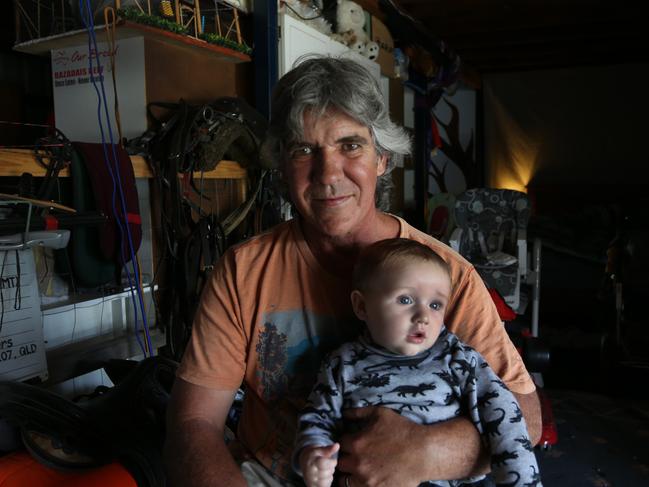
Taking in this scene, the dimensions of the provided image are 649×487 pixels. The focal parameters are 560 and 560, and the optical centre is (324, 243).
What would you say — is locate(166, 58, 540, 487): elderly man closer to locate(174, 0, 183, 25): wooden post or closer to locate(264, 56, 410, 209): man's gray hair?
locate(264, 56, 410, 209): man's gray hair

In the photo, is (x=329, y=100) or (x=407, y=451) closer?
(x=407, y=451)

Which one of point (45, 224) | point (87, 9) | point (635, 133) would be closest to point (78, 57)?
point (87, 9)

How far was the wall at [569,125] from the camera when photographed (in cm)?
756

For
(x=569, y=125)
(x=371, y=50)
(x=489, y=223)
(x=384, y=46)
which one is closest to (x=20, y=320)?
(x=371, y=50)

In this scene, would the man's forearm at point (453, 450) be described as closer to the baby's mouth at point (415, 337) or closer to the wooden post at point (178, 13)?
the baby's mouth at point (415, 337)

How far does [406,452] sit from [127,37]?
2.26 meters

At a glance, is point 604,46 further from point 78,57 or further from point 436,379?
point 436,379

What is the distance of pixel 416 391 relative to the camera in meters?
1.15

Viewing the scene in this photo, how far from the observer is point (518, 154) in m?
8.08

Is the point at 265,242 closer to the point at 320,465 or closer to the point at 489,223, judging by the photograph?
the point at 320,465

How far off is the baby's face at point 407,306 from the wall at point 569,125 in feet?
24.4

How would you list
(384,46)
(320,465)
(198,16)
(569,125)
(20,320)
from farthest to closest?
(569,125) → (384,46) → (198,16) → (20,320) → (320,465)

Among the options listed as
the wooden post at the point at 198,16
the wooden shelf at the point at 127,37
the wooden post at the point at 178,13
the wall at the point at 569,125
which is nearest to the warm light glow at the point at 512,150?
the wall at the point at 569,125

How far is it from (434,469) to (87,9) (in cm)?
226
